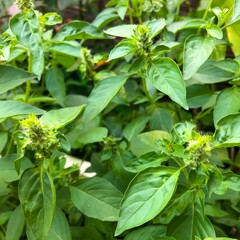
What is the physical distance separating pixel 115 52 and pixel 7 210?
0.37 m

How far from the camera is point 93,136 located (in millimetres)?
813

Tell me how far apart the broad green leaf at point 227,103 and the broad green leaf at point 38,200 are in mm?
284

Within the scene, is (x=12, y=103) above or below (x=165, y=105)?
above

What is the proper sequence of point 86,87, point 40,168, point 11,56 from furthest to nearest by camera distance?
point 86,87
point 11,56
point 40,168

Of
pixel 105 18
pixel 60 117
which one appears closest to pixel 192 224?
pixel 60 117

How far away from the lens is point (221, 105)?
0.73 m

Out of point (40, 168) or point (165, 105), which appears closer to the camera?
point (40, 168)

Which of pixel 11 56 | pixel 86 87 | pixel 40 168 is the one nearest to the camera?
pixel 40 168

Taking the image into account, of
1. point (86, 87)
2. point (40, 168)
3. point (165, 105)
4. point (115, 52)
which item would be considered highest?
point (115, 52)

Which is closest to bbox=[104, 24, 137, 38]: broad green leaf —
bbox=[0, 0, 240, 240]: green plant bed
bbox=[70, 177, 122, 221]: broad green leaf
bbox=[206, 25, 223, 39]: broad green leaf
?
bbox=[0, 0, 240, 240]: green plant bed

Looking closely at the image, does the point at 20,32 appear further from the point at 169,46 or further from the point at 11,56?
the point at 169,46

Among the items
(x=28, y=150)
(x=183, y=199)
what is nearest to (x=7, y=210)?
(x=28, y=150)

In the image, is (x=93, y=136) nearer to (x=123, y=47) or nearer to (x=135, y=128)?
(x=135, y=128)

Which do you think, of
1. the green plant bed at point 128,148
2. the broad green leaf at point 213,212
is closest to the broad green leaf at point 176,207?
the green plant bed at point 128,148
